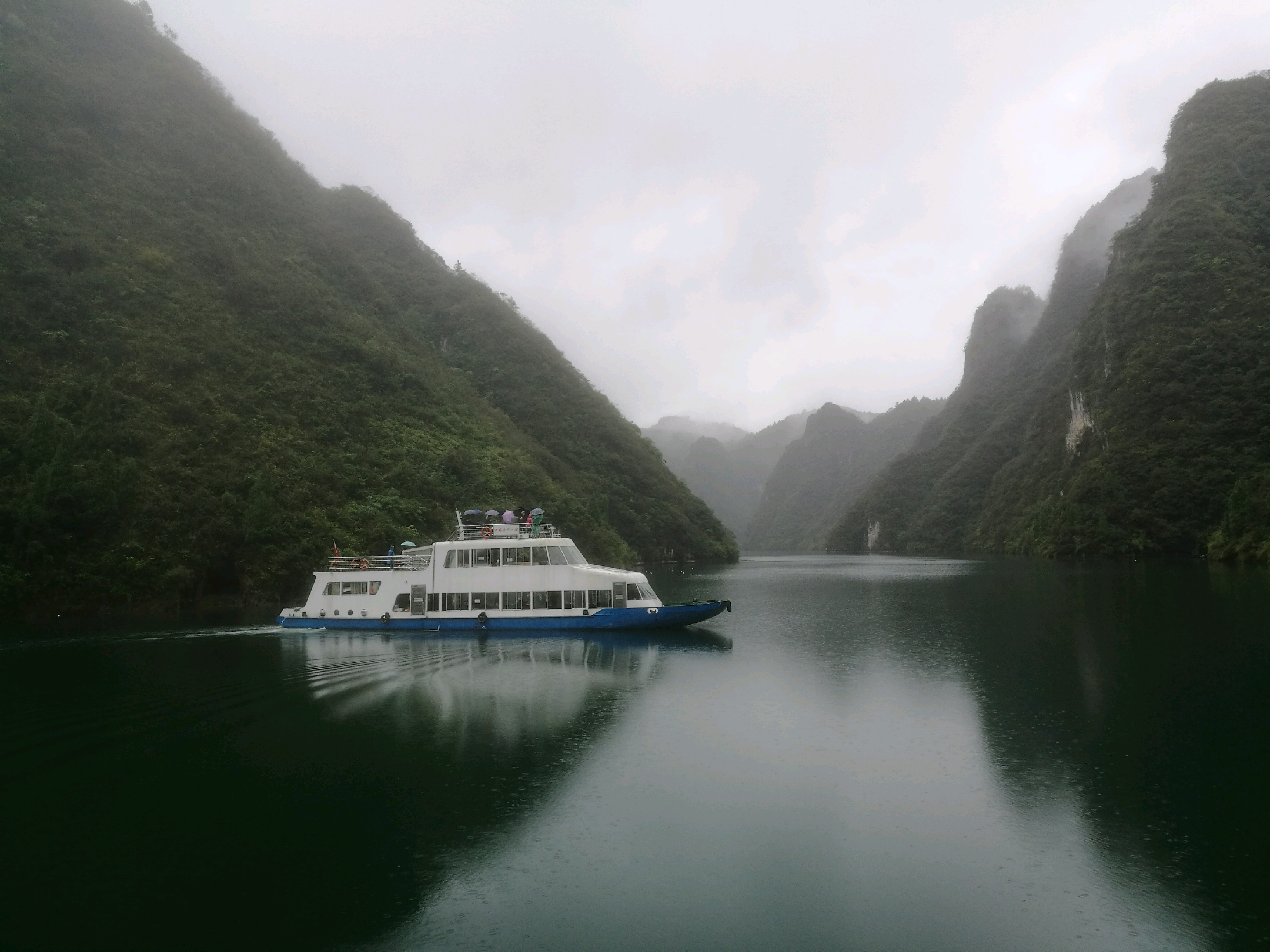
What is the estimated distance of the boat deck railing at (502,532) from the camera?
141 feet

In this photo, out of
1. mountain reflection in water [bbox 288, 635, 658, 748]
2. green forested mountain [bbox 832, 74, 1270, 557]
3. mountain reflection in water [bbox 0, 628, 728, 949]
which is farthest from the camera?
green forested mountain [bbox 832, 74, 1270, 557]

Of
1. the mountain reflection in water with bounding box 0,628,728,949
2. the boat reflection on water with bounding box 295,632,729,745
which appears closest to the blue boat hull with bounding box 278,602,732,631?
the boat reflection on water with bounding box 295,632,729,745

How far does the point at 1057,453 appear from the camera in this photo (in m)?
159

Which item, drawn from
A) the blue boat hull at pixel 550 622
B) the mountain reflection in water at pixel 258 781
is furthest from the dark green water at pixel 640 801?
the blue boat hull at pixel 550 622

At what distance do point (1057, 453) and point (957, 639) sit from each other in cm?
14079

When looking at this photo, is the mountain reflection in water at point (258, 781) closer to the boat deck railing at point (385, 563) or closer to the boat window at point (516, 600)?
the boat window at point (516, 600)

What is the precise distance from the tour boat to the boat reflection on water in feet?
4.26

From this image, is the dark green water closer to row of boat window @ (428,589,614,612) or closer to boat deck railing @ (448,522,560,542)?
row of boat window @ (428,589,614,612)

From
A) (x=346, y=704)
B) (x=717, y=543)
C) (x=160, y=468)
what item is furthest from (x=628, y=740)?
(x=717, y=543)

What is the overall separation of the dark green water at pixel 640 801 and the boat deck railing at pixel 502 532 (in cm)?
1028

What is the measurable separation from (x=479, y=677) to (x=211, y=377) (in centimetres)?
4769

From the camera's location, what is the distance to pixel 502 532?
43.3 metres

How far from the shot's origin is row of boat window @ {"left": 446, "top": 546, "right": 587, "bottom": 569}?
4222cm

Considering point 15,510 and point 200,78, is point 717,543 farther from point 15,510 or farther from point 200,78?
point 200,78
